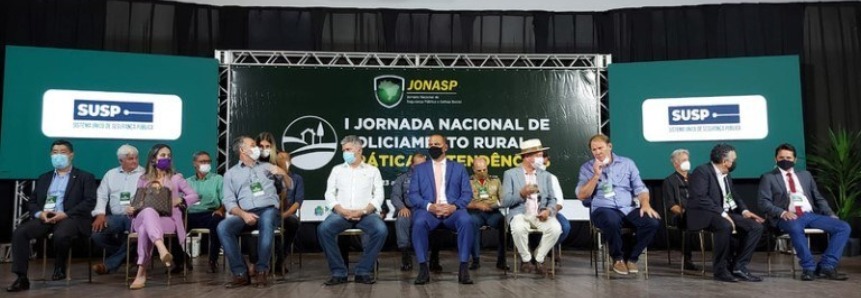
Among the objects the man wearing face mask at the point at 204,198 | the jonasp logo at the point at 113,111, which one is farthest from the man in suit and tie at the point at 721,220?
the jonasp logo at the point at 113,111

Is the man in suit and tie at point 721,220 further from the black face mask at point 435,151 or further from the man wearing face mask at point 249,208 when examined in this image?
the man wearing face mask at point 249,208

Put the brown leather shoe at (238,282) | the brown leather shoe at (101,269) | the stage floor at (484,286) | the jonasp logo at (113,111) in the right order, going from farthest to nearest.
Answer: the jonasp logo at (113,111)
the brown leather shoe at (101,269)
the brown leather shoe at (238,282)
the stage floor at (484,286)

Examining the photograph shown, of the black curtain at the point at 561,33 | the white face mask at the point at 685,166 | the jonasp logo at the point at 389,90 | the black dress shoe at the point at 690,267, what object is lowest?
the black dress shoe at the point at 690,267

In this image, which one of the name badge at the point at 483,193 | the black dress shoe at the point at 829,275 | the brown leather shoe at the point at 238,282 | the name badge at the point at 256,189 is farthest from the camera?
the name badge at the point at 483,193

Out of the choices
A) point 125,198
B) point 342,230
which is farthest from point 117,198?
point 342,230

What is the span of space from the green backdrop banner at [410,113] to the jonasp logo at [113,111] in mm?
868

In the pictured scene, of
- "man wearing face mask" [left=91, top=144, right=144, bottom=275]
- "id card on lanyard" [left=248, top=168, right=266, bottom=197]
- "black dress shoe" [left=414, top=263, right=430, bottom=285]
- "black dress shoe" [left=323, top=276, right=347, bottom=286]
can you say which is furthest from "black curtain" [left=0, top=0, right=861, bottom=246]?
"black dress shoe" [left=323, top=276, right=347, bottom=286]

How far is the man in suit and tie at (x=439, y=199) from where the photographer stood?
440cm

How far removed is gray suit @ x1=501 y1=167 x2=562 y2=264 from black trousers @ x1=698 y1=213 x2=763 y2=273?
1.05 m

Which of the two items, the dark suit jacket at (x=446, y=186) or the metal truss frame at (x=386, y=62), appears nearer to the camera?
the dark suit jacket at (x=446, y=186)

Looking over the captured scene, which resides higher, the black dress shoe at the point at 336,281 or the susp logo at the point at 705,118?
the susp logo at the point at 705,118

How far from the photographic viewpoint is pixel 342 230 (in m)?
4.47

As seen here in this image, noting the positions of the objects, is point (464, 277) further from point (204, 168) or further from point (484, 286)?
point (204, 168)

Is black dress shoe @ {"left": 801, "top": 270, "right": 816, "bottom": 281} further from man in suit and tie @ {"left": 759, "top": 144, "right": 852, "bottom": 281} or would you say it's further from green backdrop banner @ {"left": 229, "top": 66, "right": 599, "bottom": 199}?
green backdrop banner @ {"left": 229, "top": 66, "right": 599, "bottom": 199}
